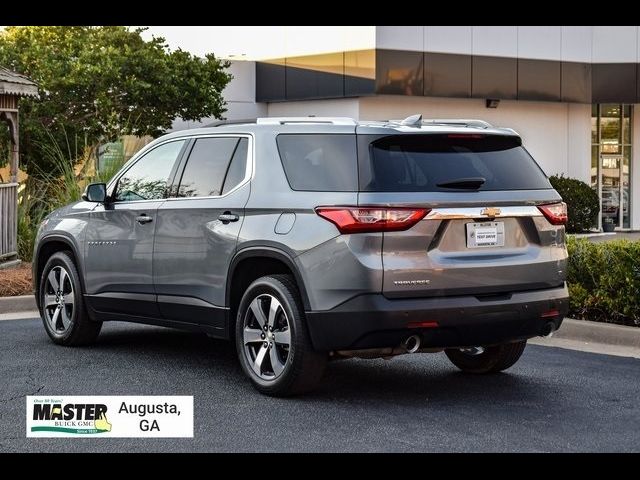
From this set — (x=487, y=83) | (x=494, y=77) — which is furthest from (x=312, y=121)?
(x=494, y=77)

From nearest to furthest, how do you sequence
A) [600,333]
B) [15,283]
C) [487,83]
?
[600,333] < [15,283] < [487,83]

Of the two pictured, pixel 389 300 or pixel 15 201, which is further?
pixel 15 201

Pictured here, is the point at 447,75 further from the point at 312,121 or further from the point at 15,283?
the point at 312,121

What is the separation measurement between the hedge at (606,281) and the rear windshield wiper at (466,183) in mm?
3772

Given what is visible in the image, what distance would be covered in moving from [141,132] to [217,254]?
62.2 ft

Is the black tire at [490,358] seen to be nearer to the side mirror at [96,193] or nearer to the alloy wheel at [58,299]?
the side mirror at [96,193]

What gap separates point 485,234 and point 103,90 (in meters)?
18.8

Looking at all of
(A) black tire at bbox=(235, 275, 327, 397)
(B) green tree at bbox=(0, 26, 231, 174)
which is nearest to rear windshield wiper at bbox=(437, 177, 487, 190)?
(A) black tire at bbox=(235, 275, 327, 397)

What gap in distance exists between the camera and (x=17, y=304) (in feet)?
42.4
